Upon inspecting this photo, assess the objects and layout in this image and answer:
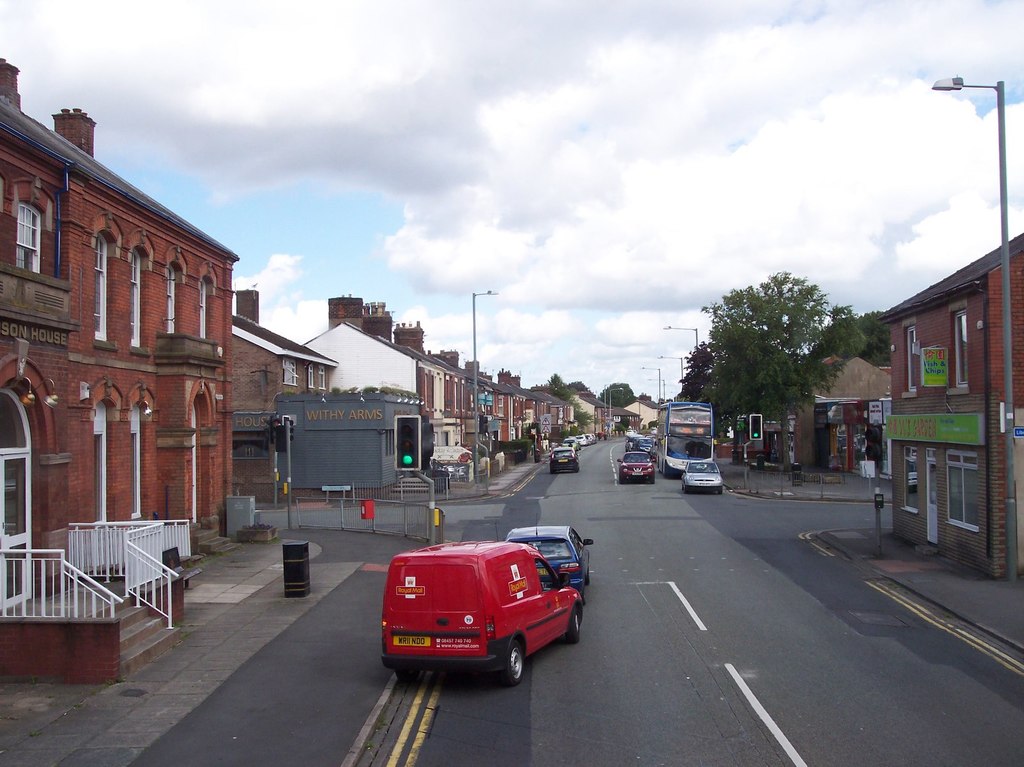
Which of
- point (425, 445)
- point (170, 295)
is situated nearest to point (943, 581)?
point (425, 445)

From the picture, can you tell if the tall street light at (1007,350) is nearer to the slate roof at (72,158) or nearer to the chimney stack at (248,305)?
the slate roof at (72,158)

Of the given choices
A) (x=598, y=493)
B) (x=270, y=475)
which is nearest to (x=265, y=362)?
(x=270, y=475)

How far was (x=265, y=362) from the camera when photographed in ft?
135

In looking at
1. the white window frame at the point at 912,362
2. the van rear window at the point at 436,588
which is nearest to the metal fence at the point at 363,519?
the white window frame at the point at 912,362

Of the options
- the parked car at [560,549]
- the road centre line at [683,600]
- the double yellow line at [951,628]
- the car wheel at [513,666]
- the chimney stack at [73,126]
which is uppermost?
the chimney stack at [73,126]

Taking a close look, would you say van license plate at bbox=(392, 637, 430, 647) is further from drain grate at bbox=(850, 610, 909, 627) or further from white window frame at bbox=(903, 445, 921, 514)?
white window frame at bbox=(903, 445, 921, 514)

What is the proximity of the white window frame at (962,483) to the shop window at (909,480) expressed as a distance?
115 inches

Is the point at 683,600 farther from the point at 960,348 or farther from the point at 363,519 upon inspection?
the point at 363,519

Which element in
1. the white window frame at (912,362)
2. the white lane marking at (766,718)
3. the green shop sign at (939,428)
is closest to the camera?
the white lane marking at (766,718)

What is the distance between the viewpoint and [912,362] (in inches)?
957

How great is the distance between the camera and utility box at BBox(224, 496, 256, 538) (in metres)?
24.4

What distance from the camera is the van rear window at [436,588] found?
10.9 meters

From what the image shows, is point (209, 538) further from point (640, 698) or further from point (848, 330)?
point (848, 330)

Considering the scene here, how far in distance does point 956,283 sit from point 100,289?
19495 mm
